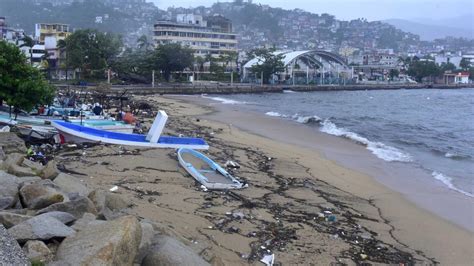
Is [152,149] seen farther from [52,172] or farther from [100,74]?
[100,74]

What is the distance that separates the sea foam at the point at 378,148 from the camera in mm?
21691

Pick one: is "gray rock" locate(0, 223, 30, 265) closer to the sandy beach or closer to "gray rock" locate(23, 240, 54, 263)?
"gray rock" locate(23, 240, 54, 263)

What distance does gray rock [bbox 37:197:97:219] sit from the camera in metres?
7.32

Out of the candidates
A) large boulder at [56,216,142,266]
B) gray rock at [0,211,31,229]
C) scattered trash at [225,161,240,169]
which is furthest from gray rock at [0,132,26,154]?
large boulder at [56,216,142,266]

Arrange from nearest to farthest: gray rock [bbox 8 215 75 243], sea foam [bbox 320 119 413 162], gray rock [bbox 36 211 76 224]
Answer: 1. gray rock [bbox 8 215 75 243]
2. gray rock [bbox 36 211 76 224]
3. sea foam [bbox 320 119 413 162]

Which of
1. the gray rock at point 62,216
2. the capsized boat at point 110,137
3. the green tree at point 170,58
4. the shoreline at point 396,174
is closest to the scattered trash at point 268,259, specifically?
the gray rock at point 62,216

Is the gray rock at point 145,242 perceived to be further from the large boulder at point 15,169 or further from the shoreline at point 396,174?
the shoreline at point 396,174

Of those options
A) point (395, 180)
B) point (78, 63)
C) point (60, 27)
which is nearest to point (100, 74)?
point (78, 63)

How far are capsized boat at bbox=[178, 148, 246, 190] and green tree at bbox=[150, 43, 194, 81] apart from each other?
61165 millimetres

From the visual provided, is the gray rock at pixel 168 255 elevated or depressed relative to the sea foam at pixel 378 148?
elevated

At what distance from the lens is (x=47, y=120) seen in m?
21.0

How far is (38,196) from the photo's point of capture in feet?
26.1

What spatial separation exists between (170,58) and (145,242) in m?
72.9

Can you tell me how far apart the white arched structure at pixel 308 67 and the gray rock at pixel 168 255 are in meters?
92.5
